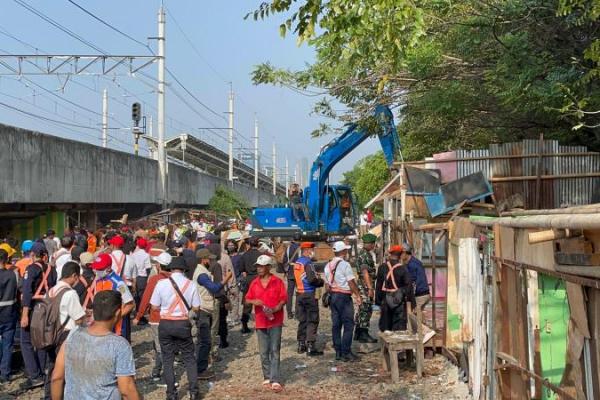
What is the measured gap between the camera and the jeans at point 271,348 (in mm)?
8648

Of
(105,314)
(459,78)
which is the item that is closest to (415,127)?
(459,78)

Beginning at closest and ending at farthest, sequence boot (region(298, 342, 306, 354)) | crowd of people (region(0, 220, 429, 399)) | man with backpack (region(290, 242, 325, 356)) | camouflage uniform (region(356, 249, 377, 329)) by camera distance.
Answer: crowd of people (region(0, 220, 429, 399)), man with backpack (region(290, 242, 325, 356)), boot (region(298, 342, 306, 354)), camouflage uniform (region(356, 249, 377, 329))

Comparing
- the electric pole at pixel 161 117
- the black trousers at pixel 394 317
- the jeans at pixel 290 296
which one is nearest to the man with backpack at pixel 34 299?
the black trousers at pixel 394 317

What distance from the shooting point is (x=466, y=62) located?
43.2 ft

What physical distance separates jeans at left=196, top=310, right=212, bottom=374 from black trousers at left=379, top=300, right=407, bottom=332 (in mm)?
2719

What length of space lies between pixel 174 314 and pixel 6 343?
262 cm

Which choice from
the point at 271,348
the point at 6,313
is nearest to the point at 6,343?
the point at 6,313

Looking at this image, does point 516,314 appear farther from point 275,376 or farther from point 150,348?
point 150,348

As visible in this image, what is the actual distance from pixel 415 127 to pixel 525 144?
23.5ft

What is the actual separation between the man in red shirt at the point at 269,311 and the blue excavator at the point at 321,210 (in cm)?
1028

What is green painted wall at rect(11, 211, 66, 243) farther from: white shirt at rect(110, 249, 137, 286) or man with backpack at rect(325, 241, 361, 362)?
man with backpack at rect(325, 241, 361, 362)

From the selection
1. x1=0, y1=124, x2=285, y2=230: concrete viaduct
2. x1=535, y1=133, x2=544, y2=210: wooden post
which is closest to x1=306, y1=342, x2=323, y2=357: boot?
x1=535, y1=133, x2=544, y2=210: wooden post

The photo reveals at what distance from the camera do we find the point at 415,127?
1969 cm

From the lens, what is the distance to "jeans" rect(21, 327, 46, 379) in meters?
8.59
